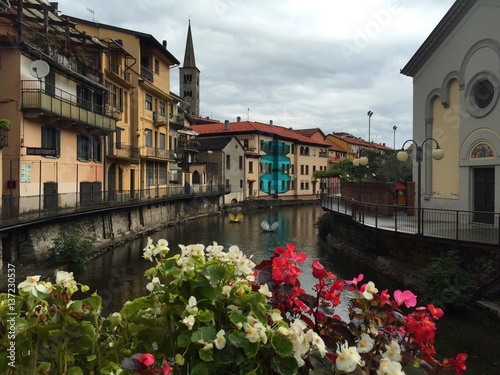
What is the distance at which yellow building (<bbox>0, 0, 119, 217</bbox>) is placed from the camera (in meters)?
18.8

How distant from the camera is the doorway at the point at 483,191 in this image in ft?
55.5

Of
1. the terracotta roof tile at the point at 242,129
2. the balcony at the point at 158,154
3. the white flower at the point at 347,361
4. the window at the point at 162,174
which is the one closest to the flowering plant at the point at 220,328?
the white flower at the point at 347,361

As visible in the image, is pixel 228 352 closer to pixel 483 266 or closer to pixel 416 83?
pixel 483 266

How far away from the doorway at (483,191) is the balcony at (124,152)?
23.0 meters

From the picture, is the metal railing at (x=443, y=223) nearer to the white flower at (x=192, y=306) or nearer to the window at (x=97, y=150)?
the white flower at (x=192, y=306)

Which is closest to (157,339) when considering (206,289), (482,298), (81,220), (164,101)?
(206,289)

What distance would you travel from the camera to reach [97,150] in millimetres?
27891

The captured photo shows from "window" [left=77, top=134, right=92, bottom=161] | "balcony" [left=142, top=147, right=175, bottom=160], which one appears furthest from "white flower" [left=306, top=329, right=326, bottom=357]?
"balcony" [left=142, top=147, right=175, bottom=160]

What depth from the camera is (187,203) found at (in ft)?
141

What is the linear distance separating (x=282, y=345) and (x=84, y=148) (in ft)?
86.7

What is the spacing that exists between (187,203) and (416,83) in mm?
27236

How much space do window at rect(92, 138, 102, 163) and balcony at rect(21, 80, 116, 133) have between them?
962mm

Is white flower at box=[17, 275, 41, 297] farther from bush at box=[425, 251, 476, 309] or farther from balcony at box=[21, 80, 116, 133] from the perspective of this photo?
balcony at box=[21, 80, 116, 133]

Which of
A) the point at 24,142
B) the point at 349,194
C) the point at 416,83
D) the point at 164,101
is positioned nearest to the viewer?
the point at 24,142
